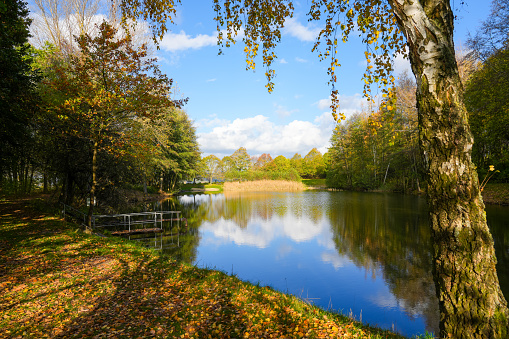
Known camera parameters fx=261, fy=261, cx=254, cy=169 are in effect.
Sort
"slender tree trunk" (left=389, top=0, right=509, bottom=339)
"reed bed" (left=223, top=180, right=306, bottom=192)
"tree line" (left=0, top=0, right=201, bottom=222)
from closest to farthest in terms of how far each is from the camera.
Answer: "slender tree trunk" (left=389, top=0, right=509, bottom=339), "tree line" (left=0, top=0, right=201, bottom=222), "reed bed" (left=223, top=180, right=306, bottom=192)

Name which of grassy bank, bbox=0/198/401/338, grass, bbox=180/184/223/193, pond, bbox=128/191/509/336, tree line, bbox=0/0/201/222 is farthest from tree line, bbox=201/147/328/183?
grassy bank, bbox=0/198/401/338

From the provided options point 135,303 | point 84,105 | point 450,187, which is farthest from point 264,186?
point 450,187

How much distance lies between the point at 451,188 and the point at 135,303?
487 centimetres

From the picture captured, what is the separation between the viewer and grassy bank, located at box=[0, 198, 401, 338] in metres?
3.72

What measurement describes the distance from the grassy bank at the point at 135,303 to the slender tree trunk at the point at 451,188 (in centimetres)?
182

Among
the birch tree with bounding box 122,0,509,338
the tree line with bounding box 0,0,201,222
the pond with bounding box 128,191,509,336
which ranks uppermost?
the tree line with bounding box 0,0,201,222

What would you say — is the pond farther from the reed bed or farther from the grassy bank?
the reed bed

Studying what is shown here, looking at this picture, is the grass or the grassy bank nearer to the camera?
the grassy bank

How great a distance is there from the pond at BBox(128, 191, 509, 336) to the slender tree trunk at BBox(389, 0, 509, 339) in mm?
3153

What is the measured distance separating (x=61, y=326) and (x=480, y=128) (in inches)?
1040

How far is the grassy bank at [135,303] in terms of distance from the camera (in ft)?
12.2

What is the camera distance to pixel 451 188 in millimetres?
2295

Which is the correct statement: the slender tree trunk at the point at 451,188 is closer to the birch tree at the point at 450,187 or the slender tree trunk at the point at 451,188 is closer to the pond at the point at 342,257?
the birch tree at the point at 450,187

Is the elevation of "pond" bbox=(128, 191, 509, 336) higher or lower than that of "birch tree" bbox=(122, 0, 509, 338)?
lower
